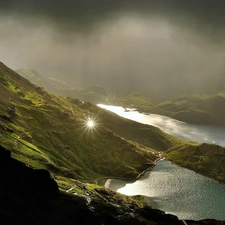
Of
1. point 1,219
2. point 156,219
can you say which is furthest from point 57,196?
point 156,219

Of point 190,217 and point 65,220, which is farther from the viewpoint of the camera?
point 190,217

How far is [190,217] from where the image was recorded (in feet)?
644

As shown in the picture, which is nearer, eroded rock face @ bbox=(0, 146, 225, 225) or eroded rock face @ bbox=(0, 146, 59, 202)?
eroded rock face @ bbox=(0, 146, 225, 225)

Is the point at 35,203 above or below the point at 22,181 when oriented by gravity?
below

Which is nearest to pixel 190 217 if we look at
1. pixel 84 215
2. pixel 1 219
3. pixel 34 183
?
pixel 84 215

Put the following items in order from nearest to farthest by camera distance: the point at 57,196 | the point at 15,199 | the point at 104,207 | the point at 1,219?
→ the point at 1,219, the point at 15,199, the point at 57,196, the point at 104,207

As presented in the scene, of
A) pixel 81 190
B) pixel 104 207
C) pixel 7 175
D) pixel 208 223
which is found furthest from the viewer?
pixel 81 190

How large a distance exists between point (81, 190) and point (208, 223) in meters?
88.4

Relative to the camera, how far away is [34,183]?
108 meters

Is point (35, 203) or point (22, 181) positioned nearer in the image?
point (35, 203)

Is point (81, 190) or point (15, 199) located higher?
point (81, 190)

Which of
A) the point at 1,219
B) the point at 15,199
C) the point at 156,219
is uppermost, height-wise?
the point at 156,219

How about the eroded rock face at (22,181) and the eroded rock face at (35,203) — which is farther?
the eroded rock face at (22,181)

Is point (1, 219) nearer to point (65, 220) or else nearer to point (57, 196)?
point (65, 220)
